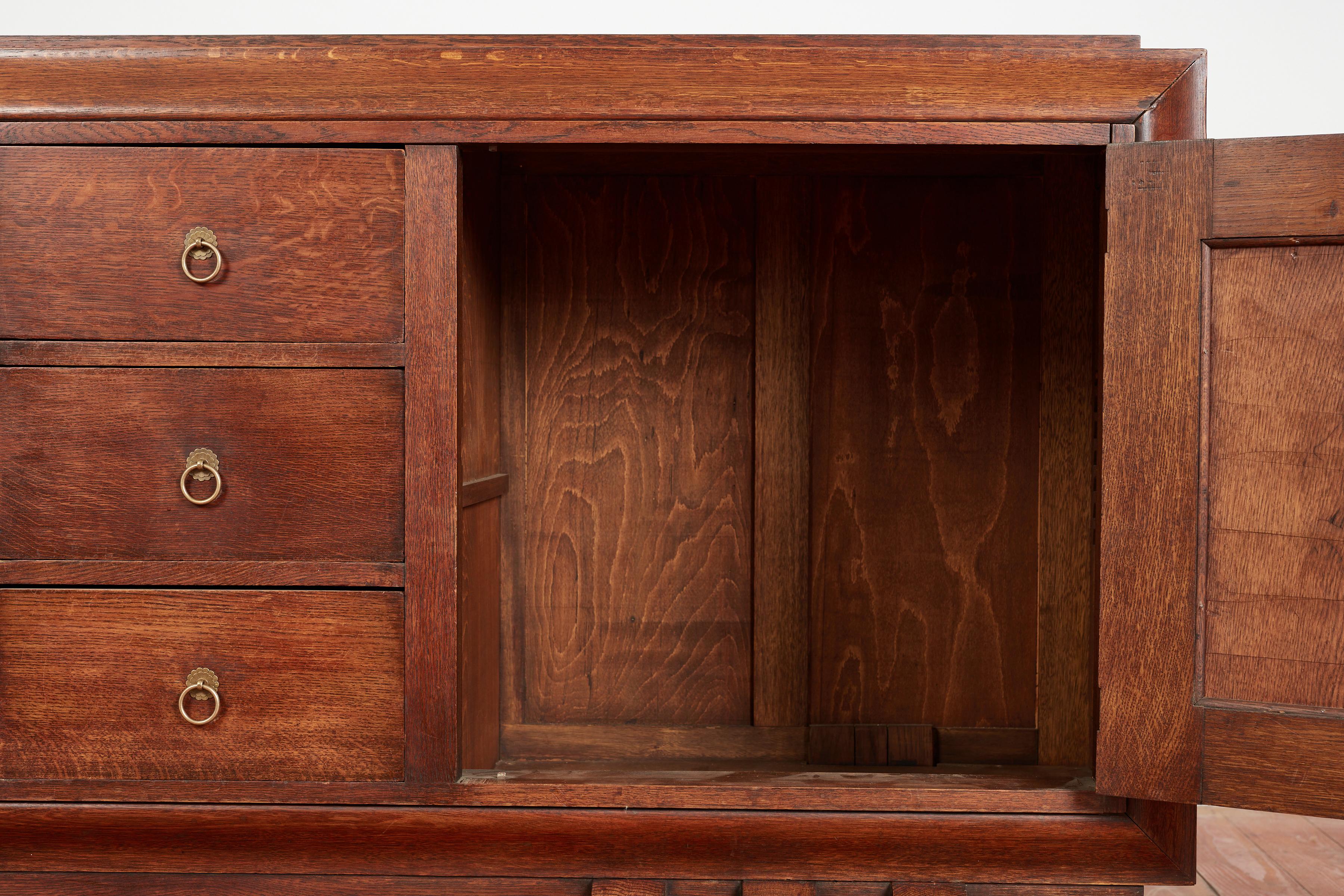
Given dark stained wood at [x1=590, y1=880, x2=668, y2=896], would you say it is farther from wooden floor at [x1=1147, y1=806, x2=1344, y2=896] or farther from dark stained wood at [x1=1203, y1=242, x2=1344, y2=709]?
wooden floor at [x1=1147, y1=806, x2=1344, y2=896]

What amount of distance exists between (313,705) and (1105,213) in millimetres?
827

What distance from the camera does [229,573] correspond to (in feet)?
3.05

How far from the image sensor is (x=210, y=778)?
938 millimetres

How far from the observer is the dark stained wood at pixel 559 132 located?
2.96 feet

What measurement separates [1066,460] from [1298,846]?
72 cm

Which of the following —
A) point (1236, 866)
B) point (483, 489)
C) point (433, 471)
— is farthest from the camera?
point (1236, 866)

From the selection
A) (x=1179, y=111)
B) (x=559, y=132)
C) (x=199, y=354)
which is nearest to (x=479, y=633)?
(x=199, y=354)

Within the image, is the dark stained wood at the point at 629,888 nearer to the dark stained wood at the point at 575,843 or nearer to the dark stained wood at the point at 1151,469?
the dark stained wood at the point at 575,843

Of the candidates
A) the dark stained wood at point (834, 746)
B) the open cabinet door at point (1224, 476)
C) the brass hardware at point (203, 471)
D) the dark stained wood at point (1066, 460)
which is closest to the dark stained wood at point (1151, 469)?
the open cabinet door at point (1224, 476)

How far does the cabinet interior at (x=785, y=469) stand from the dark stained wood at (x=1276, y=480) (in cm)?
32

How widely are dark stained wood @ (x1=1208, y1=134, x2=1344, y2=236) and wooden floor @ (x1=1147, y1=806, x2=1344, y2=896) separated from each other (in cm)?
76

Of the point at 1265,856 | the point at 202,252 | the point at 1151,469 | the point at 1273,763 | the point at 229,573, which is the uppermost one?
the point at 202,252

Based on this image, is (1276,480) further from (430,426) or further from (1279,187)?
(430,426)

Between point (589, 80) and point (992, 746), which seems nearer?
point (589, 80)
